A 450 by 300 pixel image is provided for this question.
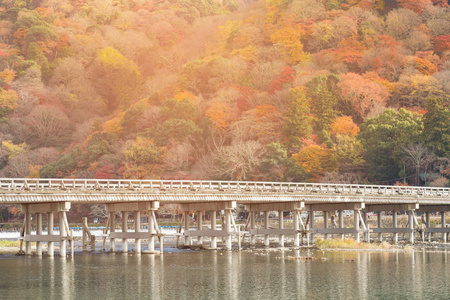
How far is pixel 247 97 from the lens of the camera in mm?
134625

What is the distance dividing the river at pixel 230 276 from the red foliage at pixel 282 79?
7436 cm

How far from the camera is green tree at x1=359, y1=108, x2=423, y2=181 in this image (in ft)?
333

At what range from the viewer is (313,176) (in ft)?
354

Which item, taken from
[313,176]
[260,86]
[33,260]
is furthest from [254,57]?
[33,260]

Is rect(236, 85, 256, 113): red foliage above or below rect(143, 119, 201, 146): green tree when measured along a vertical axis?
above

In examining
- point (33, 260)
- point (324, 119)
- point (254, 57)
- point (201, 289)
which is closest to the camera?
point (201, 289)

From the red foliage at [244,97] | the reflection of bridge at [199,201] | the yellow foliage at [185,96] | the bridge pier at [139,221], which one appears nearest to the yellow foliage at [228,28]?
the yellow foliage at [185,96]

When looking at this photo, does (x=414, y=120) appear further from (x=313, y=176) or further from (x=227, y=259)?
(x=227, y=259)

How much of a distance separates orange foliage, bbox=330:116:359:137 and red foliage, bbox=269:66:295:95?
70.0ft

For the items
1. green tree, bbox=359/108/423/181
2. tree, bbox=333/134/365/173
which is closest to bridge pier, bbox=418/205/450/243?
green tree, bbox=359/108/423/181

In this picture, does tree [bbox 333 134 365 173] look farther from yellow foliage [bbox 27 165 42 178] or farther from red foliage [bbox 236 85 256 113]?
yellow foliage [bbox 27 165 42 178]

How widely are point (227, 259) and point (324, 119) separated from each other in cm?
6180

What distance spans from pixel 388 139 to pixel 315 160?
36.6ft

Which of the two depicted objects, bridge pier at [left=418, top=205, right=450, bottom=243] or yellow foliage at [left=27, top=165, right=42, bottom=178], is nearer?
bridge pier at [left=418, top=205, right=450, bottom=243]
